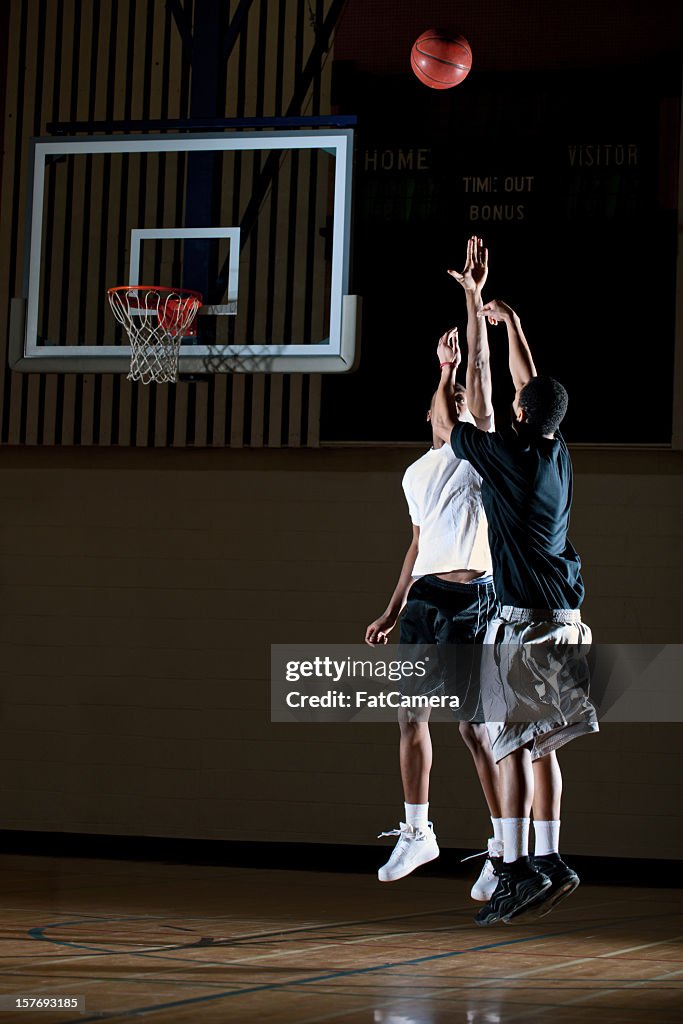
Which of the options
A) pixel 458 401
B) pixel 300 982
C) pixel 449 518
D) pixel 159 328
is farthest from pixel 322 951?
pixel 159 328

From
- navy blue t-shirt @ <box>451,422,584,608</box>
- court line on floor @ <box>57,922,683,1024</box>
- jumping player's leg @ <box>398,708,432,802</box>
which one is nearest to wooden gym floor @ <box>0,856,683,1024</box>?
court line on floor @ <box>57,922,683,1024</box>

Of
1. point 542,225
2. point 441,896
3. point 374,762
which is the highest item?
point 542,225

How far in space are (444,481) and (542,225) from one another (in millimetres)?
3778

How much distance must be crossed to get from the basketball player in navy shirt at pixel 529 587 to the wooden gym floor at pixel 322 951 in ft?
1.47

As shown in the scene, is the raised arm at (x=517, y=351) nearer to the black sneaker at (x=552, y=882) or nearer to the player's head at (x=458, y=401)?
the player's head at (x=458, y=401)

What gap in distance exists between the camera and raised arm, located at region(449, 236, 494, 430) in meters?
5.07

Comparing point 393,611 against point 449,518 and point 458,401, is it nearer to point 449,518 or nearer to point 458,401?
point 449,518

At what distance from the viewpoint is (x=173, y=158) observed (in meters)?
8.76

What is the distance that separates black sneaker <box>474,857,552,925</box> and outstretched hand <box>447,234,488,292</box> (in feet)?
7.06

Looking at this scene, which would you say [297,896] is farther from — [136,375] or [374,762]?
[136,375]

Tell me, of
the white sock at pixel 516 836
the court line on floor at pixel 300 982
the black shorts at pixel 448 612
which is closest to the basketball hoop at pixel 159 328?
the black shorts at pixel 448 612

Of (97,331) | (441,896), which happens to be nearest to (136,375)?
(97,331)

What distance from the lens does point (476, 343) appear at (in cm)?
511

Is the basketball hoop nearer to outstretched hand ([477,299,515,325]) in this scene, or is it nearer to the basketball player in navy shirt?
outstretched hand ([477,299,515,325])
